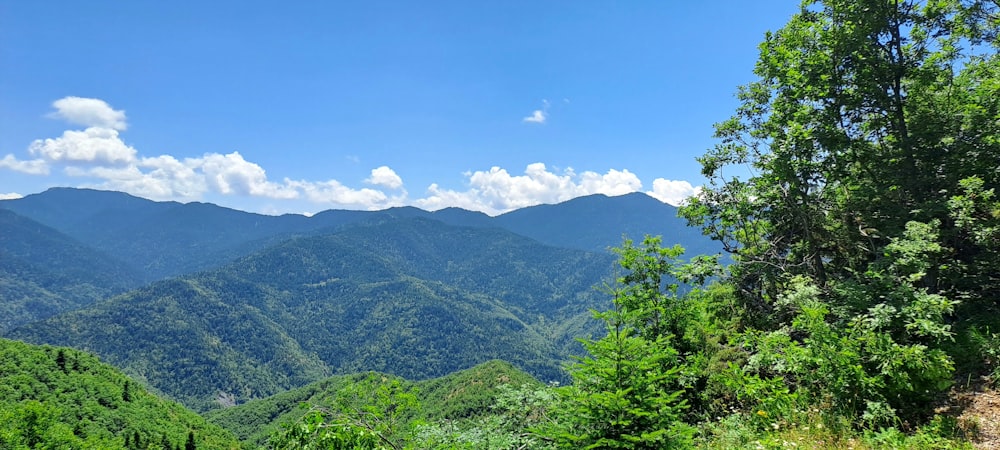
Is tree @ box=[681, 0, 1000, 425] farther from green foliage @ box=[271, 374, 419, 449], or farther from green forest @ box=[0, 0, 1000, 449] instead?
green foliage @ box=[271, 374, 419, 449]

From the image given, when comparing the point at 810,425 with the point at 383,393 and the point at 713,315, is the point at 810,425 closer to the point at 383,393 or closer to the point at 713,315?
the point at 383,393

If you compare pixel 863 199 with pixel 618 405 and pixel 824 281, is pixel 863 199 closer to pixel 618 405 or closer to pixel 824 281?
pixel 824 281

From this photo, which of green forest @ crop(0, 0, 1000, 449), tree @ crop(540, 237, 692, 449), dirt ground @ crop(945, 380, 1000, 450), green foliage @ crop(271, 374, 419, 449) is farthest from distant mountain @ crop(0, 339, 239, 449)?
dirt ground @ crop(945, 380, 1000, 450)

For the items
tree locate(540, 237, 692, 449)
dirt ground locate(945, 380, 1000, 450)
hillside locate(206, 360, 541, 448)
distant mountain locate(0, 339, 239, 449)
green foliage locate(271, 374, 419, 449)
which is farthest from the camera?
hillside locate(206, 360, 541, 448)

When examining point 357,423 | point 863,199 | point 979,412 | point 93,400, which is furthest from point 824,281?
point 93,400

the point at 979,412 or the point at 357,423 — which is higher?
the point at 979,412

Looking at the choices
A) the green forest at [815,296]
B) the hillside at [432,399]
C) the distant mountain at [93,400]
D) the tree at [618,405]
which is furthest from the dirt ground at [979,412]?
the hillside at [432,399]

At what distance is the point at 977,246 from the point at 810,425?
28.0ft

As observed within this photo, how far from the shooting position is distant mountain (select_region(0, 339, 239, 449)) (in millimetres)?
70938

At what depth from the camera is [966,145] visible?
1140 centimetres

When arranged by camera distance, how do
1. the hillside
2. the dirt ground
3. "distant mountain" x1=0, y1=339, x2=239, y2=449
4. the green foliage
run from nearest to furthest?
the green foliage → the dirt ground → "distant mountain" x1=0, y1=339, x2=239, y2=449 → the hillside

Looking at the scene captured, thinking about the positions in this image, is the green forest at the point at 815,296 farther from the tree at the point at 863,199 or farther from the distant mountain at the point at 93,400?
the distant mountain at the point at 93,400

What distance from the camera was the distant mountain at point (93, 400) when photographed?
70938mm

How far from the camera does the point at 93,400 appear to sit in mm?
80625
